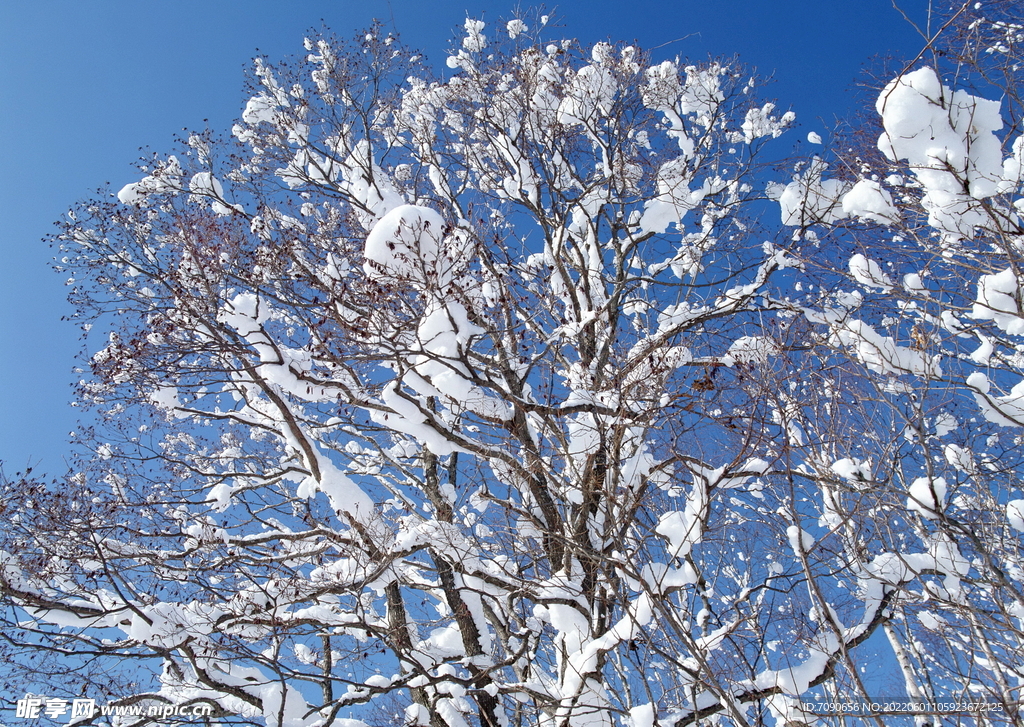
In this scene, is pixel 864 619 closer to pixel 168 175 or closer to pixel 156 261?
pixel 156 261

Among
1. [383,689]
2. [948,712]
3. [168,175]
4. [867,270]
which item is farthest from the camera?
[168,175]

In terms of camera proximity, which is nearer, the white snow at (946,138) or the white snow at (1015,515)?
the white snow at (946,138)

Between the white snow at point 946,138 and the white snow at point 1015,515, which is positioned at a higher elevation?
the white snow at point 946,138

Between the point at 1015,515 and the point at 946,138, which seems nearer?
the point at 946,138

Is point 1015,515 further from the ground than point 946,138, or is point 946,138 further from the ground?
point 946,138

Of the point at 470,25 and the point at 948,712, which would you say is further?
the point at 470,25

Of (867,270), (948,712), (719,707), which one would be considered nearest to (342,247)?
(867,270)

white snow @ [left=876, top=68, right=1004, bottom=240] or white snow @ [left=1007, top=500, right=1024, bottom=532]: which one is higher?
white snow @ [left=876, top=68, right=1004, bottom=240]

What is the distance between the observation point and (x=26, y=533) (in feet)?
16.3

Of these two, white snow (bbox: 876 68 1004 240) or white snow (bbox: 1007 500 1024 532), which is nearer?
white snow (bbox: 876 68 1004 240)

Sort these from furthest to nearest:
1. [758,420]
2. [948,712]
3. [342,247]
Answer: [342,247] < [758,420] < [948,712]

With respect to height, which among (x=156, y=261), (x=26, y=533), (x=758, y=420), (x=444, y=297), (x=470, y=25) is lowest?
(x=758, y=420)

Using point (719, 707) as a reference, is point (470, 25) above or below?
above

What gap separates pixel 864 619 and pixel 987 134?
308 cm
